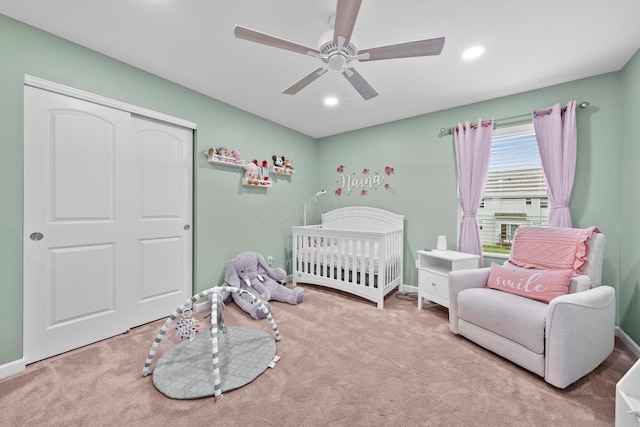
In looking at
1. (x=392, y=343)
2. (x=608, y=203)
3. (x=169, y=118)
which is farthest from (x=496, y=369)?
(x=169, y=118)

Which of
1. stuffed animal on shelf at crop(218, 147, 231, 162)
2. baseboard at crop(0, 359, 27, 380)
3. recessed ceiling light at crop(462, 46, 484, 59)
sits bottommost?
baseboard at crop(0, 359, 27, 380)

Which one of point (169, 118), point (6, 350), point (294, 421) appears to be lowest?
point (294, 421)

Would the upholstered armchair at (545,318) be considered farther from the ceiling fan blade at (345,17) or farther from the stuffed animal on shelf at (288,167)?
the stuffed animal on shelf at (288,167)

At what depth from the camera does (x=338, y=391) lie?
4.80 ft

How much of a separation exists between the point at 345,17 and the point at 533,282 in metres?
2.15

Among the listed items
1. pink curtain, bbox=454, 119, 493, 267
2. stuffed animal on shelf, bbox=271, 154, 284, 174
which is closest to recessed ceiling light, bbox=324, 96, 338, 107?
stuffed animal on shelf, bbox=271, 154, 284, 174

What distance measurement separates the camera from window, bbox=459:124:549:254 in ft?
8.31

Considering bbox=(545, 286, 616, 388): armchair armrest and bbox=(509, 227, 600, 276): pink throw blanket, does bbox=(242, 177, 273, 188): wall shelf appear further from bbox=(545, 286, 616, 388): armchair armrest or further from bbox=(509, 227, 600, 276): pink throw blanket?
bbox=(545, 286, 616, 388): armchair armrest

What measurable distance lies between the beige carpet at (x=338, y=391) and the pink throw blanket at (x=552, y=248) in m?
0.71

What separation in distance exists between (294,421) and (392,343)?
1024mm

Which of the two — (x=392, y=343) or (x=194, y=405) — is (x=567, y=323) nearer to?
(x=392, y=343)

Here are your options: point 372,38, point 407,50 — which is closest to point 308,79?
point 372,38

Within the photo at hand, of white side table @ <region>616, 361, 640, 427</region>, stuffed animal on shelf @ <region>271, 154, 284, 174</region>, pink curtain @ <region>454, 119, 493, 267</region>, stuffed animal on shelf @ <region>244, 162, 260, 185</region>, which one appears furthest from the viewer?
stuffed animal on shelf @ <region>271, 154, 284, 174</region>

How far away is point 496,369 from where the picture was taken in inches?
65.2
